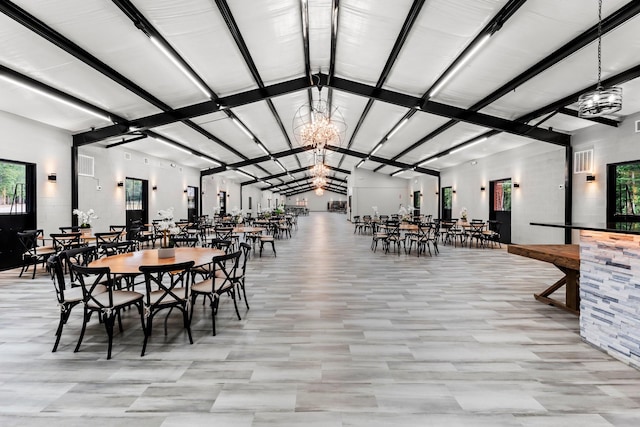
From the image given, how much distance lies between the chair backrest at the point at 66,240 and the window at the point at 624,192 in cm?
1065

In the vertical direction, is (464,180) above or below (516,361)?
above

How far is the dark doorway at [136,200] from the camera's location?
415 inches

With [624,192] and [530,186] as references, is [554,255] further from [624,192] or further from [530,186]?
[530,186]

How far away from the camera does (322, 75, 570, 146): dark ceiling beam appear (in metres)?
7.84

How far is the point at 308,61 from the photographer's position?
6988mm

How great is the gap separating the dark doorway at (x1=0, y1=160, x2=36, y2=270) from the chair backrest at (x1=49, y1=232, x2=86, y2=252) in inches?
42.5

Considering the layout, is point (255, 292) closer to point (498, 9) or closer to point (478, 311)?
point (478, 311)

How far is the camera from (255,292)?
4.65 m

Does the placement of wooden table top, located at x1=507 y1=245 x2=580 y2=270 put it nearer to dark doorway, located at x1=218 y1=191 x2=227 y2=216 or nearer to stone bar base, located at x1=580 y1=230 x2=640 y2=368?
stone bar base, located at x1=580 y1=230 x2=640 y2=368

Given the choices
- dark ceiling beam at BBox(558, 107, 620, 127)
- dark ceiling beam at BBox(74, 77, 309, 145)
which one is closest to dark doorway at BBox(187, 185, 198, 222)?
dark ceiling beam at BBox(74, 77, 309, 145)

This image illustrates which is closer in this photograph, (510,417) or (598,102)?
(510,417)

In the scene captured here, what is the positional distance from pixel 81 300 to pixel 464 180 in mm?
14129

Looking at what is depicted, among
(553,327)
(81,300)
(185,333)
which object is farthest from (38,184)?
(553,327)

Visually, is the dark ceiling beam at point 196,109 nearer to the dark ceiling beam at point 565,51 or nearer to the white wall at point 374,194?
the dark ceiling beam at point 565,51
